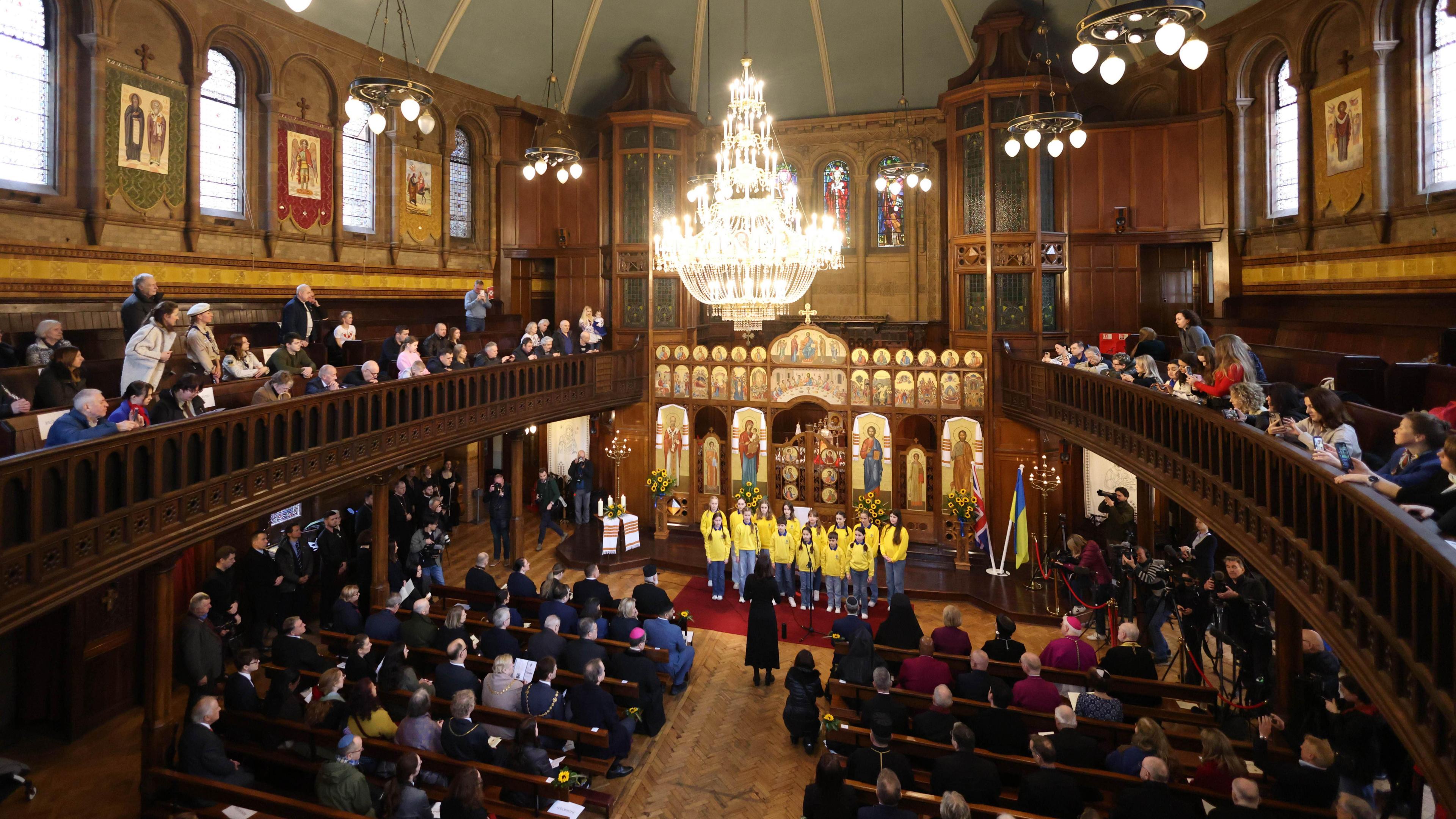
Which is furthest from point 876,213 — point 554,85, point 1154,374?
point 1154,374

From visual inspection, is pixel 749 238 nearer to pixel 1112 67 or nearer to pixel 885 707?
pixel 1112 67

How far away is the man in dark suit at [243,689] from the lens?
788 cm

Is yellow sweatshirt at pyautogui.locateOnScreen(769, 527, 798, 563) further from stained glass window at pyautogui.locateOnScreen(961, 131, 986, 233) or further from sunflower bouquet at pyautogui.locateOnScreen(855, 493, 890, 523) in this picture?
stained glass window at pyautogui.locateOnScreen(961, 131, 986, 233)

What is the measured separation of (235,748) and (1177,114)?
722 inches

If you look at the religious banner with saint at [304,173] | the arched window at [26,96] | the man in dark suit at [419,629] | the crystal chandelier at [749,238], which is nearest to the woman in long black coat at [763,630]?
the crystal chandelier at [749,238]

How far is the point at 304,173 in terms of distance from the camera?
49.4 ft

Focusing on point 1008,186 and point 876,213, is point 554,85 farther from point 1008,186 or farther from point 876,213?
point 1008,186

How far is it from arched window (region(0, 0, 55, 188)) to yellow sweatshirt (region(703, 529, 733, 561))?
11.3m

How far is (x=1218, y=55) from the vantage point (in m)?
15.0

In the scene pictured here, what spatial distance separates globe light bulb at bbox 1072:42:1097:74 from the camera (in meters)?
6.61

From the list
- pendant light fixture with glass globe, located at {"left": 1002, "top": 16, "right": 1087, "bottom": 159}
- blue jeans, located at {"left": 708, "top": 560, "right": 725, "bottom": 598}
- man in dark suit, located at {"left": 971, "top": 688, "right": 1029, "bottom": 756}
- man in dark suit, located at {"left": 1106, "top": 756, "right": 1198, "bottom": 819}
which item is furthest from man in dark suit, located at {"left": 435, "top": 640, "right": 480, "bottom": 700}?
pendant light fixture with glass globe, located at {"left": 1002, "top": 16, "right": 1087, "bottom": 159}

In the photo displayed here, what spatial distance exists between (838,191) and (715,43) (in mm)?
5041

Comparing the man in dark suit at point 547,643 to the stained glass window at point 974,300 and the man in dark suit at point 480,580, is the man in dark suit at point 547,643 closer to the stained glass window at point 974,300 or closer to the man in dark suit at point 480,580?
the man in dark suit at point 480,580

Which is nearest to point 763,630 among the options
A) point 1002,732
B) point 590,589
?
point 590,589
